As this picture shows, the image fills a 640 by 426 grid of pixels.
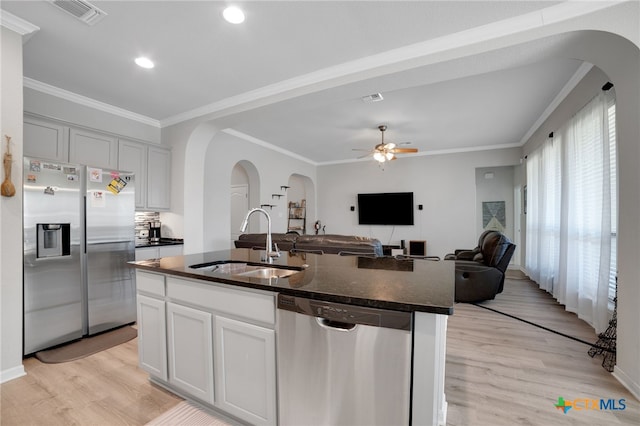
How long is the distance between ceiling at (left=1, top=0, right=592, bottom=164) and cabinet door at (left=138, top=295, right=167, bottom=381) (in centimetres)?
Answer: 218

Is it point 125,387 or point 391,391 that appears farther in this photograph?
point 125,387

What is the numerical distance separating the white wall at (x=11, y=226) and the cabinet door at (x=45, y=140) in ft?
2.40

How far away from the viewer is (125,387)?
6.56ft

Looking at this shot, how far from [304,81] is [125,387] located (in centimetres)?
316

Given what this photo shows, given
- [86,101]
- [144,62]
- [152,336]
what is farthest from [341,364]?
[86,101]

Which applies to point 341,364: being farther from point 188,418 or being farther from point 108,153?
point 108,153

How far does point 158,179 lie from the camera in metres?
4.10

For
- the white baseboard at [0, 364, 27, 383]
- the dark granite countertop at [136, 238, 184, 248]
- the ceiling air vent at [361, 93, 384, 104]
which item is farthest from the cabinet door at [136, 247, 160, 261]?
the ceiling air vent at [361, 93, 384, 104]

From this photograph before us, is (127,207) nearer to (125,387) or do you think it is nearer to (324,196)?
Answer: (125,387)

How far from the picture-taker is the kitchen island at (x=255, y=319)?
1094 millimetres

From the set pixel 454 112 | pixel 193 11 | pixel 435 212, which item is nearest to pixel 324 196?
pixel 435 212

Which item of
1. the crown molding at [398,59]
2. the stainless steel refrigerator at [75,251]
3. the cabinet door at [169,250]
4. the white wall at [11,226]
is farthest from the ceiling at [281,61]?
the cabinet door at [169,250]

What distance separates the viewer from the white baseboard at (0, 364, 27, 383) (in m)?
2.08

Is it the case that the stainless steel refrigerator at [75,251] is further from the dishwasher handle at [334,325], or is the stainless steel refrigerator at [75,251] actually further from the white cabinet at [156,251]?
the dishwasher handle at [334,325]
